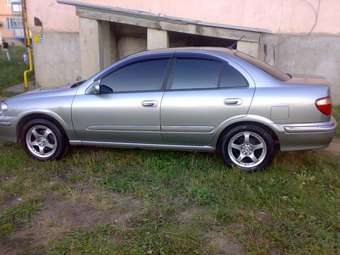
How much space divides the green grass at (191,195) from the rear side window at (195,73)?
1008mm

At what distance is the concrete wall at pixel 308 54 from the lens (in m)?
8.05

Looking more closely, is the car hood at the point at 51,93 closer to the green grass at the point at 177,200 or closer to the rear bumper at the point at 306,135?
the green grass at the point at 177,200

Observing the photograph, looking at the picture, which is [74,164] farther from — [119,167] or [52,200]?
[52,200]

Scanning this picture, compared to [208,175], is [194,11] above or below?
above

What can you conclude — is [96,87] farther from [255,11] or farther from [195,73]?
[255,11]

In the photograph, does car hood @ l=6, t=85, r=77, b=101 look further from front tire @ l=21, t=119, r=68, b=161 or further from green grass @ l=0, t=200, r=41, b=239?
green grass @ l=0, t=200, r=41, b=239

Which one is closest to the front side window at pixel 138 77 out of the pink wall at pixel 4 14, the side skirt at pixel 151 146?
the side skirt at pixel 151 146

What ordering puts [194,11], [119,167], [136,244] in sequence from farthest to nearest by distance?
[194,11] < [119,167] < [136,244]

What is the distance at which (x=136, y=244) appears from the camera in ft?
10.1

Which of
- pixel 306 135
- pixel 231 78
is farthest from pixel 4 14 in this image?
pixel 306 135

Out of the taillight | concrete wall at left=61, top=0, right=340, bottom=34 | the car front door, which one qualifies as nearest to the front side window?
the car front door

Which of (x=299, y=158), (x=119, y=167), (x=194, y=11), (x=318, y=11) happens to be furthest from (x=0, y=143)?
(x=318, y=11)

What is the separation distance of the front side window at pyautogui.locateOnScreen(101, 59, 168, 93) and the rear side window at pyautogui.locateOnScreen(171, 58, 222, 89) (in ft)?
0.59

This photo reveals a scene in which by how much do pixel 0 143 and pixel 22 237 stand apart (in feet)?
9.63
